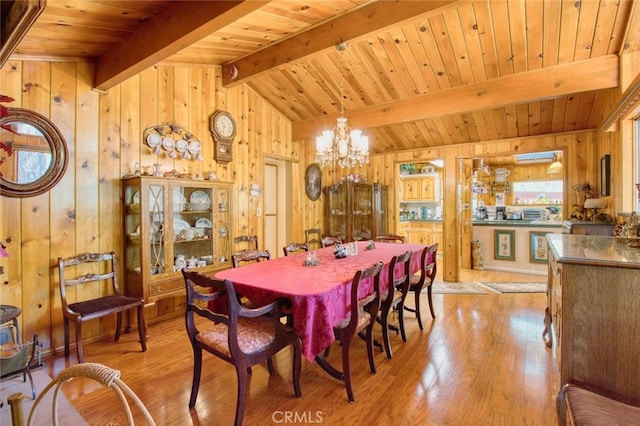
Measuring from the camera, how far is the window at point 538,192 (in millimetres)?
7457

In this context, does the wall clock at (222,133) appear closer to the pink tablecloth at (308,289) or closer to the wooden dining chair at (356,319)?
the pink tablecloth at (308,289)

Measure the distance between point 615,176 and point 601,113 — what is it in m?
1.15

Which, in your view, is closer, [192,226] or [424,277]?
[424,277]

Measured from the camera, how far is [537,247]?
5676mm

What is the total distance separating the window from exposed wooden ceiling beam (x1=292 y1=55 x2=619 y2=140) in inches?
201

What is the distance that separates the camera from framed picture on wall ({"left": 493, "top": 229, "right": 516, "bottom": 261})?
5.95m

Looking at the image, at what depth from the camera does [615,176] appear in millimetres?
3291

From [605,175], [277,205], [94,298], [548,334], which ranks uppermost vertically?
[605,175]

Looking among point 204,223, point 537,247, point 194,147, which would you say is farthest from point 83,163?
point 537,247

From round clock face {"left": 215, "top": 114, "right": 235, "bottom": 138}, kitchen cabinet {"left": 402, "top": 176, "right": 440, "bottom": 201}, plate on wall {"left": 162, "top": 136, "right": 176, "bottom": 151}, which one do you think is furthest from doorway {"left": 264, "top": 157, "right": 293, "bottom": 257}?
kitchen cabinet {"left": 402, "top": 176, "right": 440, "bottom": 201}

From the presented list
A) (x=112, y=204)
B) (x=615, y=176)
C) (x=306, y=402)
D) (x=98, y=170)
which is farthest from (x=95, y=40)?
(x=615, y=176)

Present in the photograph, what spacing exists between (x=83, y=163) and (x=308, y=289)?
2.51 meters

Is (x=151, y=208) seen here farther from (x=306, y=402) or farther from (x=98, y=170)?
(x=306, y=402)

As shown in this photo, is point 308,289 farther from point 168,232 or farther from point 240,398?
point 168,232
